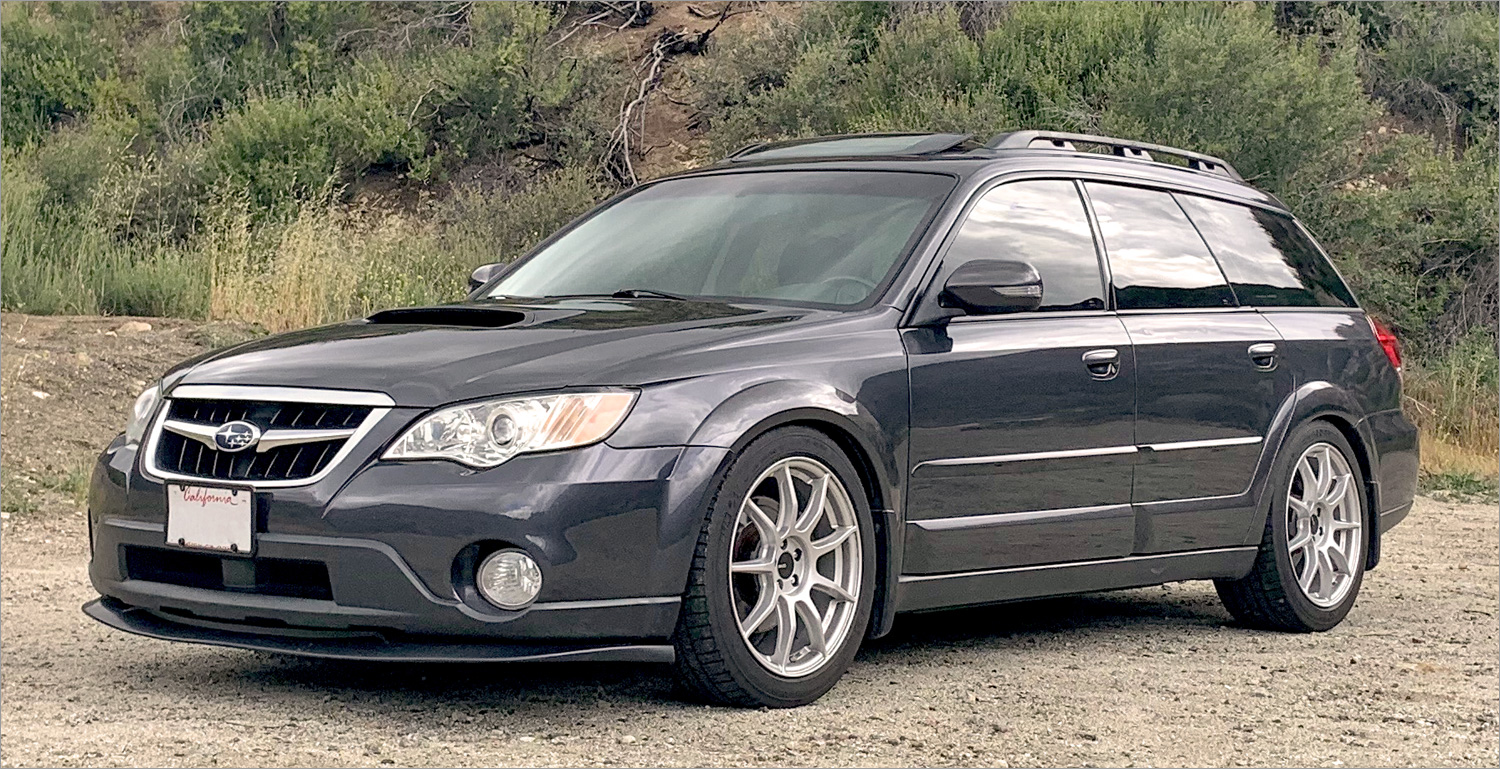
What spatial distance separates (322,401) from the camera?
15.8ft

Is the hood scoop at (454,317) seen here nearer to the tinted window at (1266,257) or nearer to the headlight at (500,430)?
the headlight at (500,430)

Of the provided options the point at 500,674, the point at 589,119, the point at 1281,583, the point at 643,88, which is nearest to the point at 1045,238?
the point at 1281,583

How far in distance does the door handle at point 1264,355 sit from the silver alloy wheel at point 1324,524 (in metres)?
0.42

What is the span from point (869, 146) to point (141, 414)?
274 centimetres

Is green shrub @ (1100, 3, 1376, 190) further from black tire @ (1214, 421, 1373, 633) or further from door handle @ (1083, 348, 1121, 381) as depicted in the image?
door handle @ (1083, 348, 1121, 381)

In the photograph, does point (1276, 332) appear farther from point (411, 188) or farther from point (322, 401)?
point (411, 188)

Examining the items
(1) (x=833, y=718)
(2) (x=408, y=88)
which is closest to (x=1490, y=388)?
(1) (x=833, y=718)

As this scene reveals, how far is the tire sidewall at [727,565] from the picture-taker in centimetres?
485

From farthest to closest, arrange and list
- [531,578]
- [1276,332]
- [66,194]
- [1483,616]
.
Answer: [66,194]
[1483,616]
[1276,332]
[531,578]

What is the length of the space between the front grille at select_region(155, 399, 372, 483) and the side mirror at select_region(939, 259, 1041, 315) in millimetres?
1844

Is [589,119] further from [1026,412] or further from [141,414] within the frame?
[141,414]

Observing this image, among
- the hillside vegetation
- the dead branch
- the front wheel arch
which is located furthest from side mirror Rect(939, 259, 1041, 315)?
the dead branch

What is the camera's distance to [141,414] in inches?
212

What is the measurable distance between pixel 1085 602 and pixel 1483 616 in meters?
1.59
